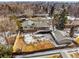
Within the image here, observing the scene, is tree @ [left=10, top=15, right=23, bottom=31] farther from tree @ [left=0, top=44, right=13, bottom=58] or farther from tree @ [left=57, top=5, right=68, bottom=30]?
tree @ [left=57, top=5, right=68, bottom=30]

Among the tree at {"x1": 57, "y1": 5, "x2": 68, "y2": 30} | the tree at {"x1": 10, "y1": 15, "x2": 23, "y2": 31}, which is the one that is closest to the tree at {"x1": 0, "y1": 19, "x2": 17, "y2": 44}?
the tree at {"x1": 10, "y1": 15, "x2": 23, "y2": 31}

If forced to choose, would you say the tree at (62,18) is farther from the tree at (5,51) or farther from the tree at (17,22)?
the tree at (5,51)

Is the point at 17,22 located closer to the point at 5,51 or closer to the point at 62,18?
the point at 5,51

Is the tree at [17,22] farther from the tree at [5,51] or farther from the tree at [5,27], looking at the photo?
the tree at [5,51]

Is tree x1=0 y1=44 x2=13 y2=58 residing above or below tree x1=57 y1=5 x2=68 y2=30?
below

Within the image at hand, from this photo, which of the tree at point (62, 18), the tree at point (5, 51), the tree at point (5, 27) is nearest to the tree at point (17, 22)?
the tree at point (5, 27)

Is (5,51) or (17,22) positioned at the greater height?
(17,22)

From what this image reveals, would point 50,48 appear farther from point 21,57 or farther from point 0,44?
point 0,44

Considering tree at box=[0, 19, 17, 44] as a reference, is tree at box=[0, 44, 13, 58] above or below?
below

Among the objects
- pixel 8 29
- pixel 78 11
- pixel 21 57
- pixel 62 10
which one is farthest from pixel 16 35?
pixel 78 11

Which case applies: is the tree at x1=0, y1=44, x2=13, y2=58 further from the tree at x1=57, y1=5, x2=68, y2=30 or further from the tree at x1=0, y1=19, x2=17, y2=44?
the tree at x1=57, y1=5, x2=68, y2=30

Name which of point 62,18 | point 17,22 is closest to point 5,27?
point 17,22

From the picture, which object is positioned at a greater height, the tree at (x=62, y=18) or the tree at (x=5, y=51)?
the tree at (x=62, y=18)
